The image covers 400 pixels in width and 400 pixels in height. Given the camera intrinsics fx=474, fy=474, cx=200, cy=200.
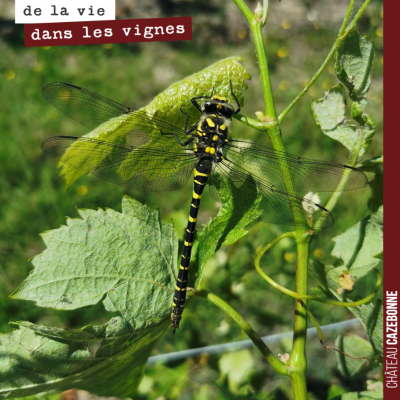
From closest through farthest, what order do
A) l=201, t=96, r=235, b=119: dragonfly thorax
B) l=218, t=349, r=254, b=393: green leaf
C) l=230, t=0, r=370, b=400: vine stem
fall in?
l=230, t=0, r=370, b=400: vine stem → l=201, t=96, r=235, b=119: dragonfly thorax → l=218, t=349, r=254, b=393: green leaf

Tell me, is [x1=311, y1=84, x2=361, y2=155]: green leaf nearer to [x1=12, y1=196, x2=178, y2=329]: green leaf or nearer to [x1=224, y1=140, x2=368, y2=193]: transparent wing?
[x1=224, y1=140, x2=368, y2=193]: transparent wing

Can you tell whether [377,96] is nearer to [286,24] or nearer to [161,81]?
[286,24]

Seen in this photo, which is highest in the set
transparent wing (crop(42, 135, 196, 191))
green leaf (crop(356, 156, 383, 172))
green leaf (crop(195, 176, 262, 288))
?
transparent wing (crop(42, 135, 196, 191))

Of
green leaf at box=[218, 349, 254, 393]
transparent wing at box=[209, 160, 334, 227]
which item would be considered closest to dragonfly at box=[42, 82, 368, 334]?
transparent wing at box=[209, 160, 334, 227]

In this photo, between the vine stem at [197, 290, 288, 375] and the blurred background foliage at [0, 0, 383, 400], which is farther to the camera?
the blurred background foliage at [0, 0, 383, 400]

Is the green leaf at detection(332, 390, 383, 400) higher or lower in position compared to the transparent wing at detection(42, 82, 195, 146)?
lower

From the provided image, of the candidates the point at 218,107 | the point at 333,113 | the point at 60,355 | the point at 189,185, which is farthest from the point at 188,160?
the point at 189,185

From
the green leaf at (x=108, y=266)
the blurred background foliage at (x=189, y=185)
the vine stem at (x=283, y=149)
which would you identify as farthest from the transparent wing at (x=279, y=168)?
the blurred background foliage at (x=189, y=185)

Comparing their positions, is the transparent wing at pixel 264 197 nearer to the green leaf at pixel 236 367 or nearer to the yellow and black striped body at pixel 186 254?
the yellow and black striped body at pixel 186 254
